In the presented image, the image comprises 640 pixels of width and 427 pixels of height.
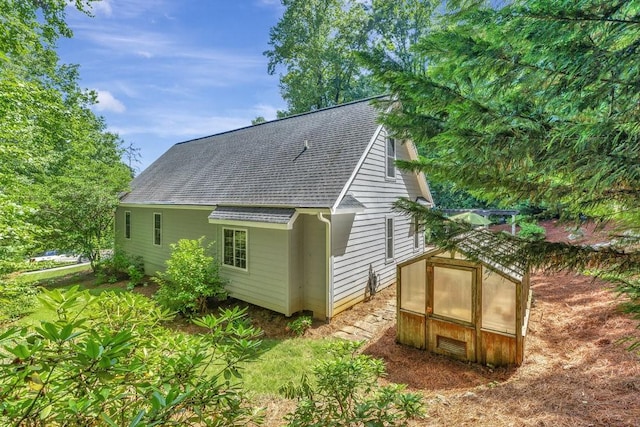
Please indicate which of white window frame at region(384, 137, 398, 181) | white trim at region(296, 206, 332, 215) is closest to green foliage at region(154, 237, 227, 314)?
white trim at region(296, 206, 332, 215)

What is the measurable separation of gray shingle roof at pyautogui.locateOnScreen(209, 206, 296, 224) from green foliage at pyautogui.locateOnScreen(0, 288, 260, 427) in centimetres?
505

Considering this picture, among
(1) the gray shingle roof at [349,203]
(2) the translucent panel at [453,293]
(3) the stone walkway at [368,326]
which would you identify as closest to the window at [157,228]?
(1) the gray shingle roof at [349,203]

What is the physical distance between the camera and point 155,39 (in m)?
9.05

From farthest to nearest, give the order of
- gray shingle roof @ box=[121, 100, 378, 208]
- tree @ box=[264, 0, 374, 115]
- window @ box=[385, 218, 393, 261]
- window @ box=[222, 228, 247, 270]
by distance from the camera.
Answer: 1. tree @ box=[264, 0, 374, 115]
2. window @ box=[385, 218, 393, 261]
3. window @ box=[222, 228, 247, 270]
4. gray shingle roof @ box=[121, 100, 378, 208]

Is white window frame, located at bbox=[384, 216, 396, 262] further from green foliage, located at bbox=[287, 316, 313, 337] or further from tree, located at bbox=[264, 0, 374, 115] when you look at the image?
tree, located at bbox=[264, 0, 374, 115]

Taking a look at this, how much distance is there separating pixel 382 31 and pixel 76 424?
2749 centimetres

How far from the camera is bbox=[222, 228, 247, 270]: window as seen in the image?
8883 mm

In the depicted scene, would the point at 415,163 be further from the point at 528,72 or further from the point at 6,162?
the point at 6,162

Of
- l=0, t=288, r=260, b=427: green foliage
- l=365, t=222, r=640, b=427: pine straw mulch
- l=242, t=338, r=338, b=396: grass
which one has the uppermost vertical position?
l=0, t=288, r=260, b=427: green foliage

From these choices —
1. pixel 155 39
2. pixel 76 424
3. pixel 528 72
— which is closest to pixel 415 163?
pixel 528 72

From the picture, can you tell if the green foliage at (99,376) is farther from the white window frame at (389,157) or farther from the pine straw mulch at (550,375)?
the white window frame at (389,157)

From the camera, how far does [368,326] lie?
294 inches

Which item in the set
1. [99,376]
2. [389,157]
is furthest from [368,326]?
[99,376]

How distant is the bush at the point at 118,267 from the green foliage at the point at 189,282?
18.1ft
